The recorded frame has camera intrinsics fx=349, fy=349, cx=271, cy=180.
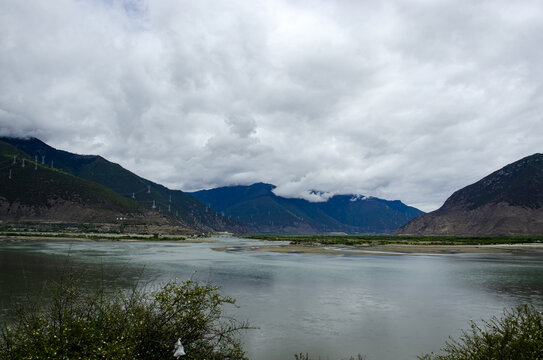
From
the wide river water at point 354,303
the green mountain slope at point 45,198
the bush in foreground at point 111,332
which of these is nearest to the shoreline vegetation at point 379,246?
the wide river water at point 354,303

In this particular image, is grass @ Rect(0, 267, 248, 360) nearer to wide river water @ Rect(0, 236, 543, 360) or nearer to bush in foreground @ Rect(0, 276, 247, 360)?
bush in foreground @ Rect(0, 276, 247, 360)

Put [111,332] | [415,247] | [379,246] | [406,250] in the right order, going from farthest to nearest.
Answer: [379,246]
[415,247]
[406,250]
[111,332]

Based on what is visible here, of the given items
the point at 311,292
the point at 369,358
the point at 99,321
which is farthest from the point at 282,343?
the point at 311,292

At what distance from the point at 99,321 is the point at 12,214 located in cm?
19695

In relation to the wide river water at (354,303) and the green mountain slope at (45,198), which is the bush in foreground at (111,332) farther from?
the green mountain slope at (45,198)

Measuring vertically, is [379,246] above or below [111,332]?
below

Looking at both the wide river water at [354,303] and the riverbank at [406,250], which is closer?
the wide river water at [354,303]

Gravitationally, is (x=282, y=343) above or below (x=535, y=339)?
below

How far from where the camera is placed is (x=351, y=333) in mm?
18172

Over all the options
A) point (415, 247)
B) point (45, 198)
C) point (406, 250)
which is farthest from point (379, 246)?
point (45, 198)

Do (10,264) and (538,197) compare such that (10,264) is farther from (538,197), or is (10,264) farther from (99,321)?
(538,197)

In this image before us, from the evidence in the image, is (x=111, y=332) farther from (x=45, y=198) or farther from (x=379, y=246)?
(x=45, y=198)

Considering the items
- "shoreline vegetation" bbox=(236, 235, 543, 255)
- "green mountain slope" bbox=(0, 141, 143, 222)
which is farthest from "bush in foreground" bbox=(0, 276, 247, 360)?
"green mountain slope" bbox=(0, 141, 143, 222)

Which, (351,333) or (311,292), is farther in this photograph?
(311,292)
